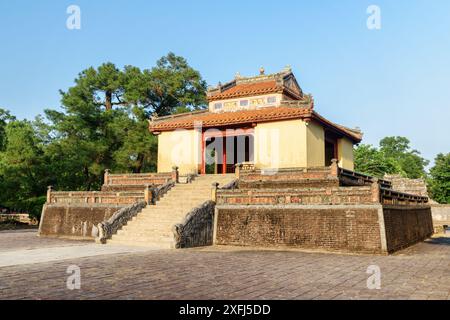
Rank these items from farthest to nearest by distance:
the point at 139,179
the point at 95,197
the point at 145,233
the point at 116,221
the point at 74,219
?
the point at 139,179
the point at 74,219
the point at 95,197
the point at 116,221
the point at 145,233

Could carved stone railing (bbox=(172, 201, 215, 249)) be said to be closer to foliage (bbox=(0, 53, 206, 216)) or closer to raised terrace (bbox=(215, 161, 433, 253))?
raised terrace (bbox=(215, 161, 433, 253))

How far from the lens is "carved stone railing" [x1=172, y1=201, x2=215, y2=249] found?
1389 cm

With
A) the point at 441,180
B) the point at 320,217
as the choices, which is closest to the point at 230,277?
the point at 320,217

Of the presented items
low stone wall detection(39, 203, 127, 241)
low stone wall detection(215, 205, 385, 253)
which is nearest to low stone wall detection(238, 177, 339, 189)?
low stone wall detection(215, 205, 385, 253)

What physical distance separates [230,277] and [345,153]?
20478 mm

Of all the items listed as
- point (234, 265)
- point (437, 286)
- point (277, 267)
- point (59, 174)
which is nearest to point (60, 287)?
point (234, 265)

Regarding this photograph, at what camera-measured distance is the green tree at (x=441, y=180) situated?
133 ft

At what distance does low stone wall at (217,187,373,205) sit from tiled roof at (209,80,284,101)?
10.2m

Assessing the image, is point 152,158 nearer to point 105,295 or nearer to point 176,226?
point 176,226

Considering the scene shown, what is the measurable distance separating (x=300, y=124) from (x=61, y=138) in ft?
71.7

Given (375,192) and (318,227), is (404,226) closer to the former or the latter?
(375,192)

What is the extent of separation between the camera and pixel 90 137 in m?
32.6

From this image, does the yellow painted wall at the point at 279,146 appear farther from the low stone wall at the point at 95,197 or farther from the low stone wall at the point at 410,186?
the low stone wall at the point at 410,186

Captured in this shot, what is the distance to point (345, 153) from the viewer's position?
87.1 ft
